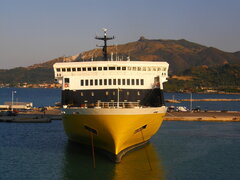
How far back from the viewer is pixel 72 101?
40.2m

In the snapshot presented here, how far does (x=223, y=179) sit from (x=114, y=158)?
9.19 meters

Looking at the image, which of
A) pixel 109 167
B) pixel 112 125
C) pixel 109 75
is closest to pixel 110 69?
pixel 109 75

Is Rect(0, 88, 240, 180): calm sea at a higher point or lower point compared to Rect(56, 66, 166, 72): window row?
lower

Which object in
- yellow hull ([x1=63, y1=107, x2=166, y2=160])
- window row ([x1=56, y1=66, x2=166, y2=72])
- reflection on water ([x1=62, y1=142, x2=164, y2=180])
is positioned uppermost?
window row ([x1=56, y1=66, x2=166, y2=72])

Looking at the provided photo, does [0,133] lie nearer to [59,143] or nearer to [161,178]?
[59,143]

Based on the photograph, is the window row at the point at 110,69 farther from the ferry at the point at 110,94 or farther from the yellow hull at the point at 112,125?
the yellow hull at the point at 112,125

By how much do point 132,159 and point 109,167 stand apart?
389 cm

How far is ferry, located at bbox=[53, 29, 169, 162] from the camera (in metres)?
36.2

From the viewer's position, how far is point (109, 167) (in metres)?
34.2

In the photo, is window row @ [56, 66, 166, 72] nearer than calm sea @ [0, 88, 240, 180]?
No

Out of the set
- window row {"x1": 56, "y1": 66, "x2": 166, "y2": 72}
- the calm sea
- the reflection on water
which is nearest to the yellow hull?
the reflection on water

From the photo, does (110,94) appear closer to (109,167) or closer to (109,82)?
(109,82)

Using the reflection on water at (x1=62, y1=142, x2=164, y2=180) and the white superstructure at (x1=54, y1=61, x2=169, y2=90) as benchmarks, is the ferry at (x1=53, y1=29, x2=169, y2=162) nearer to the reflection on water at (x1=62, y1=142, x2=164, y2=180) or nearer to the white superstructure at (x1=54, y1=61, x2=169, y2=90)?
the white superstructure at (x1=54, y1=61, x2=169, y2=90)

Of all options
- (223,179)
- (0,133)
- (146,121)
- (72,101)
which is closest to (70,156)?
(72,101)
